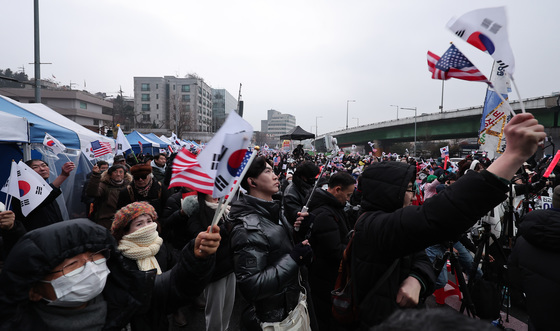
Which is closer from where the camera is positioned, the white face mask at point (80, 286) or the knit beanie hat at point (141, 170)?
the white face mask at point (80, 286)

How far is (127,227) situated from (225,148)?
1.34 meters

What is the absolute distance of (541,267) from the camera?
7.23 feet

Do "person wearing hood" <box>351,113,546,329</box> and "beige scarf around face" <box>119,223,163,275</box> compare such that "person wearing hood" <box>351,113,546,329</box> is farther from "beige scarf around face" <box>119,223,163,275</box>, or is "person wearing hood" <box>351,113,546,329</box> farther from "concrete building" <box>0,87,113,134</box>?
"concrete building" <box>0,87,113,134</box>

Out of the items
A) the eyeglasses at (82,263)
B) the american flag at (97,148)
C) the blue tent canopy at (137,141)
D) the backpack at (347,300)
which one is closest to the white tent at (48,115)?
the american flag at (97,148)

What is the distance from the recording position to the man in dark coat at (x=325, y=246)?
9.34 ft

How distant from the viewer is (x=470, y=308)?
3172 millimetres

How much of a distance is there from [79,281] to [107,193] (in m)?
3.92

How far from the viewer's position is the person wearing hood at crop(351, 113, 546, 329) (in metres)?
1.25

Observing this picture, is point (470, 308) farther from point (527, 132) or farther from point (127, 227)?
point (127, 227)

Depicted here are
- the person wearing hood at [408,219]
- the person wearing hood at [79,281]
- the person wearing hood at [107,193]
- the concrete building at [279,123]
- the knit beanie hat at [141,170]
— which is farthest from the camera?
the concrete building at [279,123]

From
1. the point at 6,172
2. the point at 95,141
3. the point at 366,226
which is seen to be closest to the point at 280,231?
the point at 366,226

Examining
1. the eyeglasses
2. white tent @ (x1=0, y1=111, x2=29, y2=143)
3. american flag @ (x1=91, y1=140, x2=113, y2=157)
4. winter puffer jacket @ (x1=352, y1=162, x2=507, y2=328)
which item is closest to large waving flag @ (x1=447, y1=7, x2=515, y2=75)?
winter puffer jacket @ (x1=352, y1=162, x2=507, y2=328)

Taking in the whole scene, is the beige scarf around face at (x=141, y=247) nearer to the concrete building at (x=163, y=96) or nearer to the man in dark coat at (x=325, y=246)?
the man in dark coat at (x=325, y=246)

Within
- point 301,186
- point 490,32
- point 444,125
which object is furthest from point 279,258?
point 444,125
